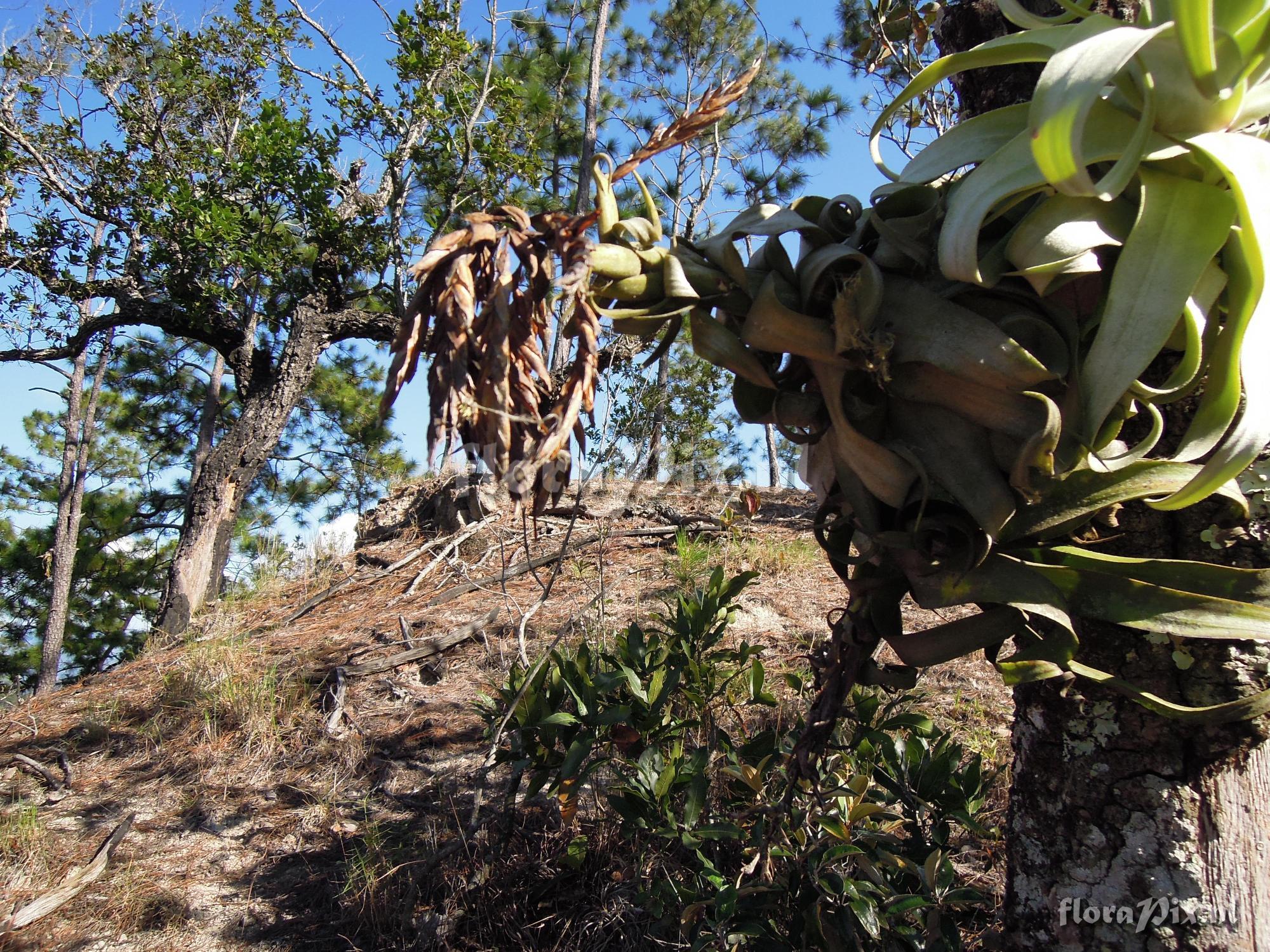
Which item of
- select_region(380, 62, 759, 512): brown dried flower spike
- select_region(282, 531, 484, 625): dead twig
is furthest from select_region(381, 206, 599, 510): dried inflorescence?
select_region(282, 531, 484, 625): dead twig

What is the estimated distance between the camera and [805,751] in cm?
105

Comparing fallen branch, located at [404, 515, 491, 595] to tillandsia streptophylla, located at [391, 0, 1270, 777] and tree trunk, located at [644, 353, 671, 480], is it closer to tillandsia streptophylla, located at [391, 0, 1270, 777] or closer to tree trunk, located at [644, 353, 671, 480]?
tree trunk, located at [644, 353, 671, 480]

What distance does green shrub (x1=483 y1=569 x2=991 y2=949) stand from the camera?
124 cm

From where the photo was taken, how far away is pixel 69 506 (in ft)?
34.9

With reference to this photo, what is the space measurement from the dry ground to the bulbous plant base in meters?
0.75

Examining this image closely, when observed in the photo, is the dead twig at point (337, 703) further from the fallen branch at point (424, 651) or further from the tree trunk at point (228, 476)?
the tree trunk at point (228, 476)

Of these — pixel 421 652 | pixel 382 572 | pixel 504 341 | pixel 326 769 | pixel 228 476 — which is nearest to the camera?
pixel 504 341

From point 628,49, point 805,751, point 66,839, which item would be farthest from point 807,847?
point 628,49

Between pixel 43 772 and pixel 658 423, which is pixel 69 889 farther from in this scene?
pixel 658 423

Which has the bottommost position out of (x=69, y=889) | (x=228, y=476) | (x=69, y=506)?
(x=69, y=889)

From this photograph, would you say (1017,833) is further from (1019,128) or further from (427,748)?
(427,748)

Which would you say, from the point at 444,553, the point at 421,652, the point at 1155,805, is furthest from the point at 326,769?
the point at 1155,805

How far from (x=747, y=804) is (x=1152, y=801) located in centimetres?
84

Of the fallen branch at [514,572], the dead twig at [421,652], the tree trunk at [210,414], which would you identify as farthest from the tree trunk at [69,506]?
the dead twig at [421,652]
